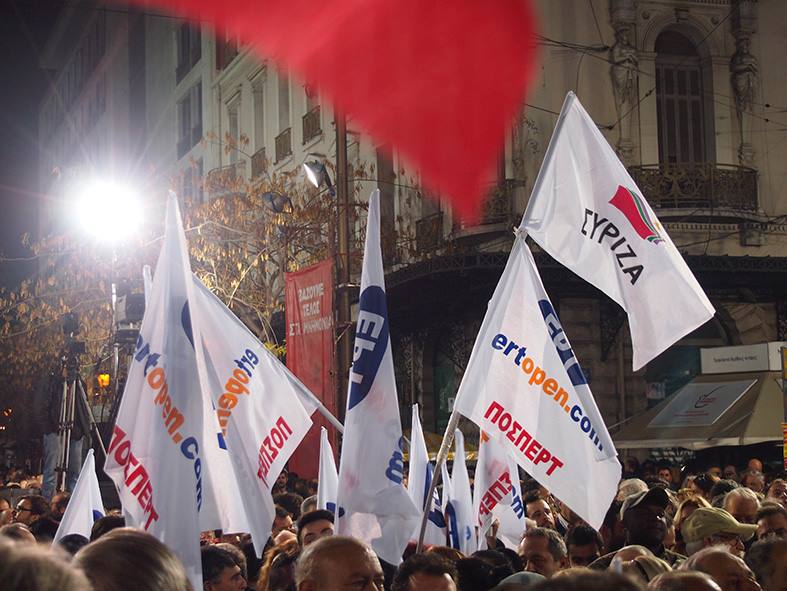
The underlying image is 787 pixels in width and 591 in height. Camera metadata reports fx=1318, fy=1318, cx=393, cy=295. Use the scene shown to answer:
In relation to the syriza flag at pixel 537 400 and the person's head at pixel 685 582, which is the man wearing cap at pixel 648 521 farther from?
the person's head at pixel 685 582

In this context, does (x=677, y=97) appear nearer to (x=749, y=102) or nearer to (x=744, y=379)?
(x=749, y=102)

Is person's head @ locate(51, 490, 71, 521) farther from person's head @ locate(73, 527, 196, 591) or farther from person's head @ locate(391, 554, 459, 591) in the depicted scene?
person's head @ locate(73, 527, 196, 591)

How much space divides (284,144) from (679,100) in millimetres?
12688

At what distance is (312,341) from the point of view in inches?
612

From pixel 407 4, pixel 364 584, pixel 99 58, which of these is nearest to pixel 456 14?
pixel 407 4

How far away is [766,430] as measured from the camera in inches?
748

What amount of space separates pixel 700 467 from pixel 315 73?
14239 millimetres

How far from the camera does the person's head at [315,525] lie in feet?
25.5

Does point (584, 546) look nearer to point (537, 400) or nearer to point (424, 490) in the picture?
point (537, 400)

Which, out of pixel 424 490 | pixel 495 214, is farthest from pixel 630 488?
pixel 495 214

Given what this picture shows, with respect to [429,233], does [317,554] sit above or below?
below

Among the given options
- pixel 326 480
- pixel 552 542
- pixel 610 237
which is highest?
pixel 610 237

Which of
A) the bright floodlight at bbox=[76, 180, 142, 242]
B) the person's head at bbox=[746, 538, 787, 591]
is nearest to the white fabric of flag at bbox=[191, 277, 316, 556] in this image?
the person's head at bbox=[746, 538, 787, 591]

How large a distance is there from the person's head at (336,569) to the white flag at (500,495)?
484 cm
